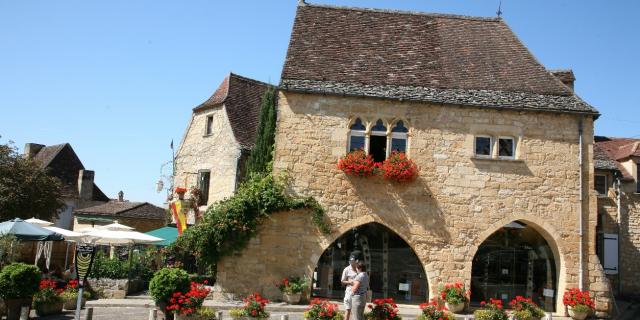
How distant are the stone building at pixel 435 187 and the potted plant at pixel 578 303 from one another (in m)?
0.44

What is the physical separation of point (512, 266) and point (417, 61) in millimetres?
6694

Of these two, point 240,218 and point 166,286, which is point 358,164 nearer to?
point 240,218

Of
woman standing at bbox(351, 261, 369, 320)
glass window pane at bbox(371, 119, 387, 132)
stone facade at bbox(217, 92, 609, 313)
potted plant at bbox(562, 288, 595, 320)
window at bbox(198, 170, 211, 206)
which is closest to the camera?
woman standing at bbox(351, 261, 369, 320)

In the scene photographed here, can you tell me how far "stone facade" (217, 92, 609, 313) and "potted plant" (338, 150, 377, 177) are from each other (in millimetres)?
286

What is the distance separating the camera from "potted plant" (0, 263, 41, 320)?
36.9 feet

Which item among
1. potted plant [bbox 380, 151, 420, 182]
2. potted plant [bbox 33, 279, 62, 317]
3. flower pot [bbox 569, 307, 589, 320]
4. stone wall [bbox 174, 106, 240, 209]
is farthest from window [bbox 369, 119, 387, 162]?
potted plant [bbox 33, 279, 62, 317]

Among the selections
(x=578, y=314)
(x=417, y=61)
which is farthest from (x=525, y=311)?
(x=417, y=61)

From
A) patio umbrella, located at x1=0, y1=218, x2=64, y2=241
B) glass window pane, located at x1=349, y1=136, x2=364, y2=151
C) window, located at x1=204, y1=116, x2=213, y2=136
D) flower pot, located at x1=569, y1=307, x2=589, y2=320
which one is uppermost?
window, located at x1=204, y1=116, x2=213, y2=136

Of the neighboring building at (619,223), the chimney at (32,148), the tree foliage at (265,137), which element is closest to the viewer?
the tree foliage at (265,137)

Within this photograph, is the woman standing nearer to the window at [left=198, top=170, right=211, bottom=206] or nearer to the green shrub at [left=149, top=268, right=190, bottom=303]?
the green shrub at [left=149, top=268, right=190, bottom=303]

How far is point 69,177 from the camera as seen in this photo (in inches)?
1427

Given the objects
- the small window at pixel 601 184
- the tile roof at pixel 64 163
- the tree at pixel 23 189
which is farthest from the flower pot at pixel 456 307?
the tile roof at pixel 64 163

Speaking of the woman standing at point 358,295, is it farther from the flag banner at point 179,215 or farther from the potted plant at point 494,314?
the flag banner at point 179,215

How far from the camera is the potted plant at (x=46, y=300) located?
12.4 meters
